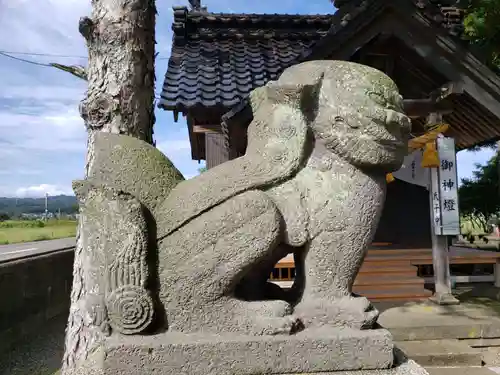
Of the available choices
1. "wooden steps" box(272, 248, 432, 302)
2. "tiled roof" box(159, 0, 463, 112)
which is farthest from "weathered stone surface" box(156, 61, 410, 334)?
"wooden steps" box(272, 248, 432, 302)

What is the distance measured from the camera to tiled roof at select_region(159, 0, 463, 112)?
17.2ft

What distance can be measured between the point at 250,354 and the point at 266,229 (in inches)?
18.2

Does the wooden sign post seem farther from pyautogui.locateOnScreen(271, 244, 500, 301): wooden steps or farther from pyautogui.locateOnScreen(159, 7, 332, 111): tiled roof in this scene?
pyautogui.locateOnScreen(159, 7, 332, 111): tiled roof

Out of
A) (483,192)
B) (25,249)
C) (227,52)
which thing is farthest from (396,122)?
(25,249)

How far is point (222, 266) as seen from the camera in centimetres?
170

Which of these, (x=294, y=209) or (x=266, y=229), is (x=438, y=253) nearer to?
(x=294, y=209)

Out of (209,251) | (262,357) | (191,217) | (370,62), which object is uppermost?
(370,62)

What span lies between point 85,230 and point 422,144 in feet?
16.4

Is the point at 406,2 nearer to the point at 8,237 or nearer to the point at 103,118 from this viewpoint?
the point at 103,118

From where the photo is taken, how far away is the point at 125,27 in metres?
3.42

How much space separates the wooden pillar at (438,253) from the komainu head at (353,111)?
165 inches

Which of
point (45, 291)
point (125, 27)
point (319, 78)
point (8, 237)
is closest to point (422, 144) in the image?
point (125, 27)

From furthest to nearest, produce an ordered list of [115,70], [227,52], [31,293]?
[227,52] < [31,293] < [115,70]

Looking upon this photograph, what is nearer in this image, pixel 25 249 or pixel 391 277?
pixel 391 277
